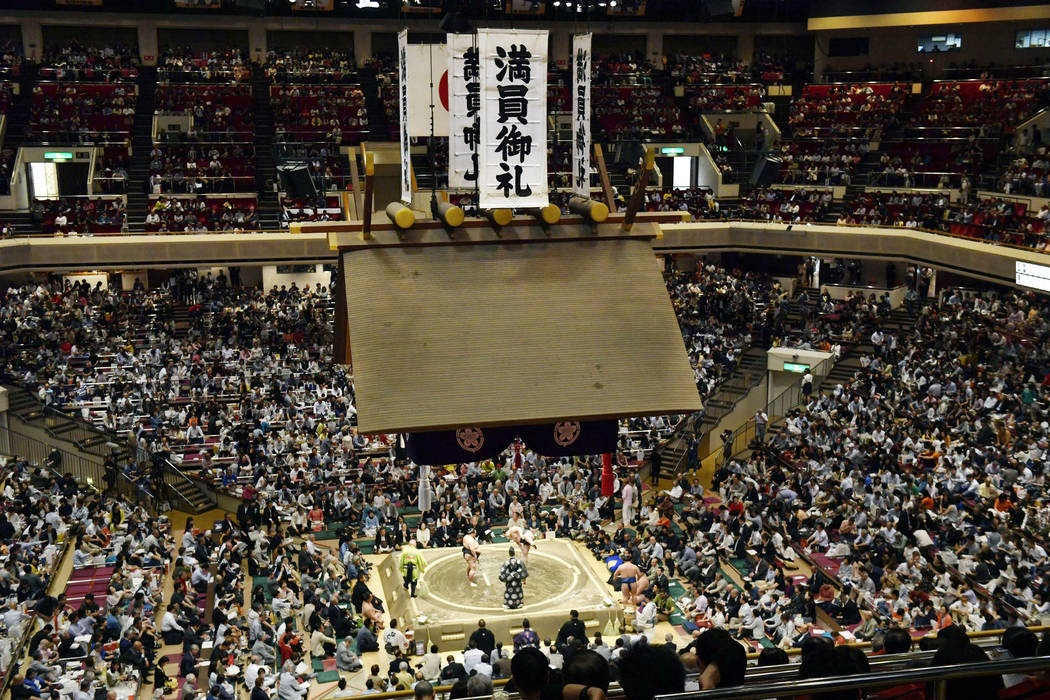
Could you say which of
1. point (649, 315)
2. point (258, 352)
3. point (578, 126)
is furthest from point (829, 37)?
point (649, 315)

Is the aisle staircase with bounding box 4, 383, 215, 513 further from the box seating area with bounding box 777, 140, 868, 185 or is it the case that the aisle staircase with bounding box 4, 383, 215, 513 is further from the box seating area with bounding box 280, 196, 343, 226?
the box seating area with bounding box 777, 140, 868, 185

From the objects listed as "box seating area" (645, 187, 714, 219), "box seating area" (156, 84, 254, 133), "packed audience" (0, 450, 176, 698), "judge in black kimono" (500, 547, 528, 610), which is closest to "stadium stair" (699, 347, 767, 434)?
"box seating area" (645, 187, 714, 219)

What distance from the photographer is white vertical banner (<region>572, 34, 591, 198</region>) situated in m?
10.2

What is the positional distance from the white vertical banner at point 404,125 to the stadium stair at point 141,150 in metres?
18.1

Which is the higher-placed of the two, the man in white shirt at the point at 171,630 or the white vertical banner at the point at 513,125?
the white vertical banner at the point at 513,125

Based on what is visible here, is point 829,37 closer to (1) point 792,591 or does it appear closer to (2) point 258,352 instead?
(2) point 258,352

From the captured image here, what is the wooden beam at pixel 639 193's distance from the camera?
8367 mm

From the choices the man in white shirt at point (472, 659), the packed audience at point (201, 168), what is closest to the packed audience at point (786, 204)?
the packed audience at point (201, 168)

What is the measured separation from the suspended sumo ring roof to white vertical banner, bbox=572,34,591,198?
1317mm

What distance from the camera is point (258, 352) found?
77.7 ft

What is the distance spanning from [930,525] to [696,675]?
12.3 m

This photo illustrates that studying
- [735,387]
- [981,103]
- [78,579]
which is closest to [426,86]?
[78,579]

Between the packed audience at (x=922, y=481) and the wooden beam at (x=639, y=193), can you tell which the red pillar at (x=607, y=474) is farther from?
the packed audience at (x=922, y=481)

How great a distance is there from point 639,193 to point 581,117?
2603 mm
